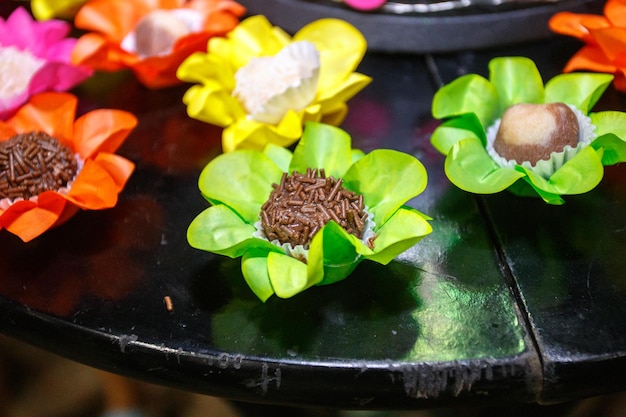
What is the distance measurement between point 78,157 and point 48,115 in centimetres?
11

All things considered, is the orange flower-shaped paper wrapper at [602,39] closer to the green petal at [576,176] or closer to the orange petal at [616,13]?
the orange petal at [616,13]

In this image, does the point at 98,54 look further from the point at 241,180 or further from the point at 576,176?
the point at 576,176

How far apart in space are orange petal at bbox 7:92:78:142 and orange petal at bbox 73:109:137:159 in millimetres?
25

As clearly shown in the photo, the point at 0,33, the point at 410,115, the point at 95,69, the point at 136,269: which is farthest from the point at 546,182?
the point at 0,33

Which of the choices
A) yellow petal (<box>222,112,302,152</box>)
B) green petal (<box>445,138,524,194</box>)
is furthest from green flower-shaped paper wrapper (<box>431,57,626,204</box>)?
yellow petal (<box>222,112,302,152</box>)

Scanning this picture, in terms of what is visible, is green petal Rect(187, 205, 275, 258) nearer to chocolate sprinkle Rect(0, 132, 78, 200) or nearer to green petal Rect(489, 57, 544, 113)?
chocolate sprinkle Rect(0, 132, 78, 200)

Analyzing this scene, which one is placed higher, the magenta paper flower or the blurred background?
the magenta paper flower

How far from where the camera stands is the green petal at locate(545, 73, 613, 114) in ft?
3.38

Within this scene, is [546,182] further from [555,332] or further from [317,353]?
[317,353]

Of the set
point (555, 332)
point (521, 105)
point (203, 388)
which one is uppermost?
point (521, 105)

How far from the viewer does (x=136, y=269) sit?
952 millimetres

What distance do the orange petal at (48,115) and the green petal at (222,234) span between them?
32 cm

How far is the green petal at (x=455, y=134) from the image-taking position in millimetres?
1004

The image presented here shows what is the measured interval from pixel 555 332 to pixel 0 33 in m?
1.07
